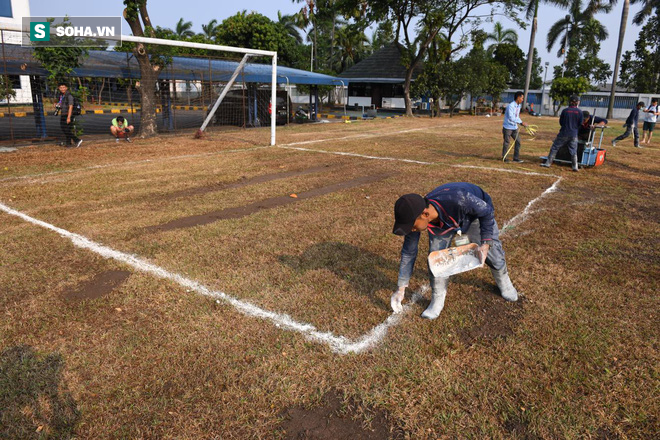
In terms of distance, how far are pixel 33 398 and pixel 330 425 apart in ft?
6.18

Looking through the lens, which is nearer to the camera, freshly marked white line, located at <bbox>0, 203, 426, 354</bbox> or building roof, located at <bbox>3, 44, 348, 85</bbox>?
freshly marked white line, located at <bbox>0, 203, 426, 354</bbox>

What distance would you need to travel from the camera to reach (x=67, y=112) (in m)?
12.9

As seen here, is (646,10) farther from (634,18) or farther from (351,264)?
(351,264)

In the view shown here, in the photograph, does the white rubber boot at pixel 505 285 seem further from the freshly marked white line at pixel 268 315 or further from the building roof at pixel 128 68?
the building roof at pixel 128 68

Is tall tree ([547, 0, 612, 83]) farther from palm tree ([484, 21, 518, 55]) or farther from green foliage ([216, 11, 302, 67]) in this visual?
green foliage ([216, 11, 302, 67])

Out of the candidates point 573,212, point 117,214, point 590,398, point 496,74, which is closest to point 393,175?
point 573,212

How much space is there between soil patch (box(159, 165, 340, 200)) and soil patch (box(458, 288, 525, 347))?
5.53m

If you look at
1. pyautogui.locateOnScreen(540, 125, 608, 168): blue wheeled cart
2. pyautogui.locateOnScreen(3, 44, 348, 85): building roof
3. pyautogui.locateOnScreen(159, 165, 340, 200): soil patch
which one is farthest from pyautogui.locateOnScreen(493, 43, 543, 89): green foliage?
→ pyautogui.locateOnScreen(159, 165, 340, 200): soil patch

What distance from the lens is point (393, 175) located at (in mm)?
9945

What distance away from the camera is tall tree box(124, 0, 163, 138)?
14.3m

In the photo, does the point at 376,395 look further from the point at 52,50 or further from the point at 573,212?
the point at 52,50

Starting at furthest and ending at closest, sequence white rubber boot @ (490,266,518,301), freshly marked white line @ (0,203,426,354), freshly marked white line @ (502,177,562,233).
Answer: freshly marked white line @ (502,177,562,233), white rubber boot @ (490,266,518,301), freshly marked white line @ (0,203,426,354)

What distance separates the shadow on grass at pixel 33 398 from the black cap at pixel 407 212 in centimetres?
A: 236

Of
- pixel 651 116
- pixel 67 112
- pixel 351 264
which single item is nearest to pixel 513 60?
pixel 651 116
